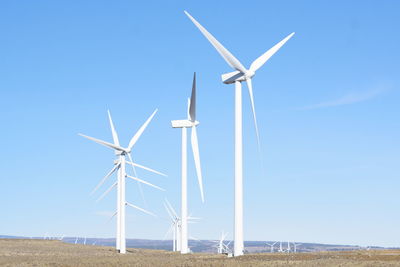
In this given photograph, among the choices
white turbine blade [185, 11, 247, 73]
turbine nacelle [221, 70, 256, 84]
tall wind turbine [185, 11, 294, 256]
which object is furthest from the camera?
turbine nacelle [221, 70, 256, 84]

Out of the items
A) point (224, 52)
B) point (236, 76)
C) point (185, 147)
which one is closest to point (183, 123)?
point (185, 147)

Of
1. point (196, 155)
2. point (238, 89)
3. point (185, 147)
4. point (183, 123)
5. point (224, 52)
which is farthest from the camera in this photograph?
point (183, 123)

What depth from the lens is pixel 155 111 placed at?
83.1 metres

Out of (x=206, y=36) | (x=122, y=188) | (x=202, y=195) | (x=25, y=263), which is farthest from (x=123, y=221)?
(x=206, y=36)

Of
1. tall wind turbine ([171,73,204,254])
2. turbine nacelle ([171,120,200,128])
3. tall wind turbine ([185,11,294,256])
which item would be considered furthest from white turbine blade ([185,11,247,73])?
turbine nacelle ([171,120,200,128])

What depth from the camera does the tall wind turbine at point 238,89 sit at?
5478 centimetres

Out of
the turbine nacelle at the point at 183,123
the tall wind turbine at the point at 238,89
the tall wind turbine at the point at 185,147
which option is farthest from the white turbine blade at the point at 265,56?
the turbine nacelle at the point at 183,123

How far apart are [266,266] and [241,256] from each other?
31.4ft

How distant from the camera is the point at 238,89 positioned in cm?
5888

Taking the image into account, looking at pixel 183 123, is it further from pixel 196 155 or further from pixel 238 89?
pixel 238 89

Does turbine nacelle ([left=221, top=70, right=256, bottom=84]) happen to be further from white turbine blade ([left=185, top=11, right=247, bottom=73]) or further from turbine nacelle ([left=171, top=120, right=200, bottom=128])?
turbine nacelle ([left=171, top=120, right=200, bottom=128])

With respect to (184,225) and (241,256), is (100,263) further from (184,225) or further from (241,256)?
Answer: (184,225)

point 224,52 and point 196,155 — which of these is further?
point 196,155

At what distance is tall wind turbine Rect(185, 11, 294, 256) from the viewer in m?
54.8
